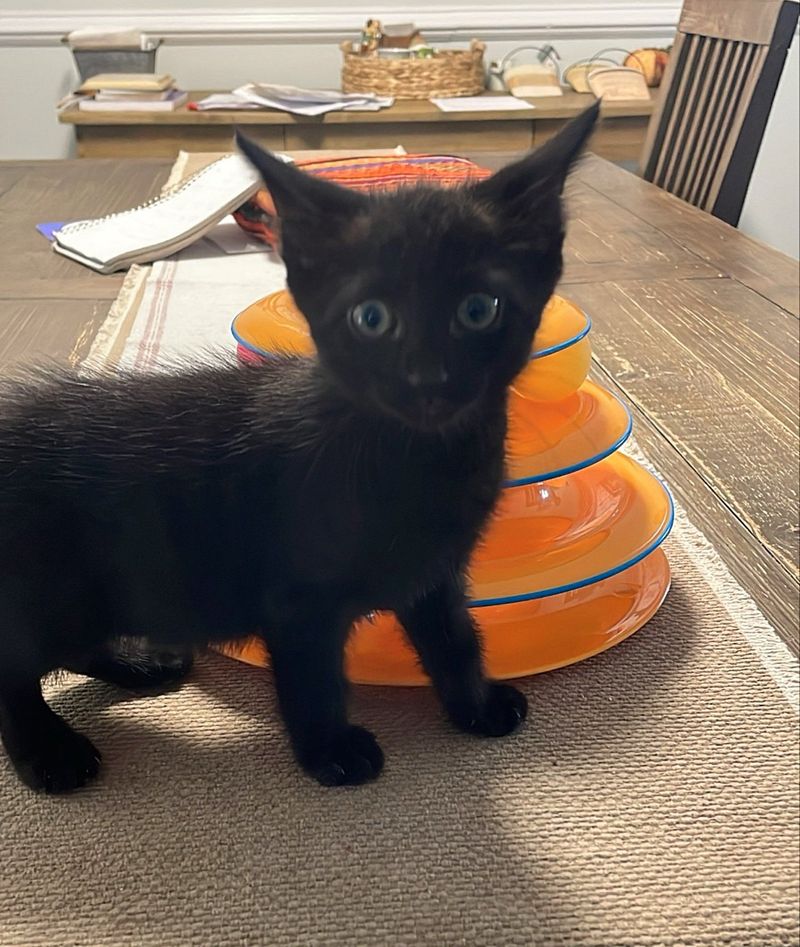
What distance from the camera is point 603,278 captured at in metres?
1.43

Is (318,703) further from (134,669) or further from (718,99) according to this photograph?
(718,99)

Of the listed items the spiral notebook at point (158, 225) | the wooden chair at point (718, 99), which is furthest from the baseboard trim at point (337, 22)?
the spiral notebook at point (158, 225)

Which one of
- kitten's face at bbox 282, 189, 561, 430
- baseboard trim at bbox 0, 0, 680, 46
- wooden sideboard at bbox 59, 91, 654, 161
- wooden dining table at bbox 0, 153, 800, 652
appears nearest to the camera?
kitten's face at bbox 282, 189, 561, 430

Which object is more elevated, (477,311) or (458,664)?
(477,311)

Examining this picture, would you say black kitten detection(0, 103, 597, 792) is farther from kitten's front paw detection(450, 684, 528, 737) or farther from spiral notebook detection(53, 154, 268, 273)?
spiral notebook detection(53, 154, 268, 273)

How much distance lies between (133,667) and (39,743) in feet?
0.32

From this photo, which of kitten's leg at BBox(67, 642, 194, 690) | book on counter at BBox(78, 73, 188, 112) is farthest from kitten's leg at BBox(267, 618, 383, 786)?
book on counter at BBox(78, 73, 188, 112)

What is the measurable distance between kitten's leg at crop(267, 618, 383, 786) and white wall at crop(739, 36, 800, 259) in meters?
3.15

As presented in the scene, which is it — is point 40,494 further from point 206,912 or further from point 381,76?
point 381,76

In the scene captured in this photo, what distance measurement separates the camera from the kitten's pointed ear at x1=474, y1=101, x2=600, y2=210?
21.0 inches

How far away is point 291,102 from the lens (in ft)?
8.78

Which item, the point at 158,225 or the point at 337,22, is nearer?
the point at 158,225

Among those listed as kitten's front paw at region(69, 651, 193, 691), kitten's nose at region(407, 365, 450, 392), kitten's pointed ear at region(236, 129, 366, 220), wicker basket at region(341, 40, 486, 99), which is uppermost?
kitten's pointed ear at region(236, 129, 366, 220)

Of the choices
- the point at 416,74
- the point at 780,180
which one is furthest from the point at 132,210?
the point at 780,180
